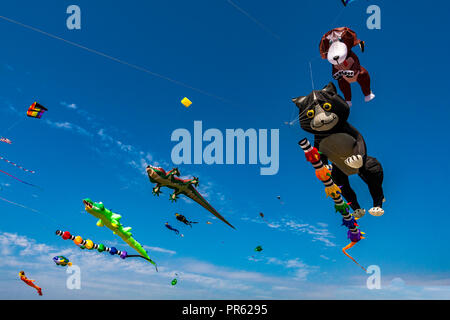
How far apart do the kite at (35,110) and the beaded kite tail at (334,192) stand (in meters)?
7.87

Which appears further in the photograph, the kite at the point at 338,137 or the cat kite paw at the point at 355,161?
the kite at the point at 338,137

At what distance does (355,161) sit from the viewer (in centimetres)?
642

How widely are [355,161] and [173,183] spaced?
16.8ft

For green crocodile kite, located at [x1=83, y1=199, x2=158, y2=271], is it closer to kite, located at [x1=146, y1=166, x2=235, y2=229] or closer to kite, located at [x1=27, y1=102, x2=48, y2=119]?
kite, located at [x1=146, y1=166, x2=235, y2=229]

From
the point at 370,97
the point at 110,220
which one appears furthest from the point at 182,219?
the point at 370,97

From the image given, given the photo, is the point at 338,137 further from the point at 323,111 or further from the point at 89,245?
the point at 89,245

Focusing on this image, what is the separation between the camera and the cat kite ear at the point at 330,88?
684 cm

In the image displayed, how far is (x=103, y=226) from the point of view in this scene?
31.8 feet

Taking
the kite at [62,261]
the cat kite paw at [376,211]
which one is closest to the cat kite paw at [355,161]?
the cat kite paw at [376,211]

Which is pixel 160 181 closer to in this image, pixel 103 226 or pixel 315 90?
pixel 103 226

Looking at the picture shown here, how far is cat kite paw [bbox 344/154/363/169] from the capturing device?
640cm

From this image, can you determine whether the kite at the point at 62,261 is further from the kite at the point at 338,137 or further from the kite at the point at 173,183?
the kite at the point at 338,137
